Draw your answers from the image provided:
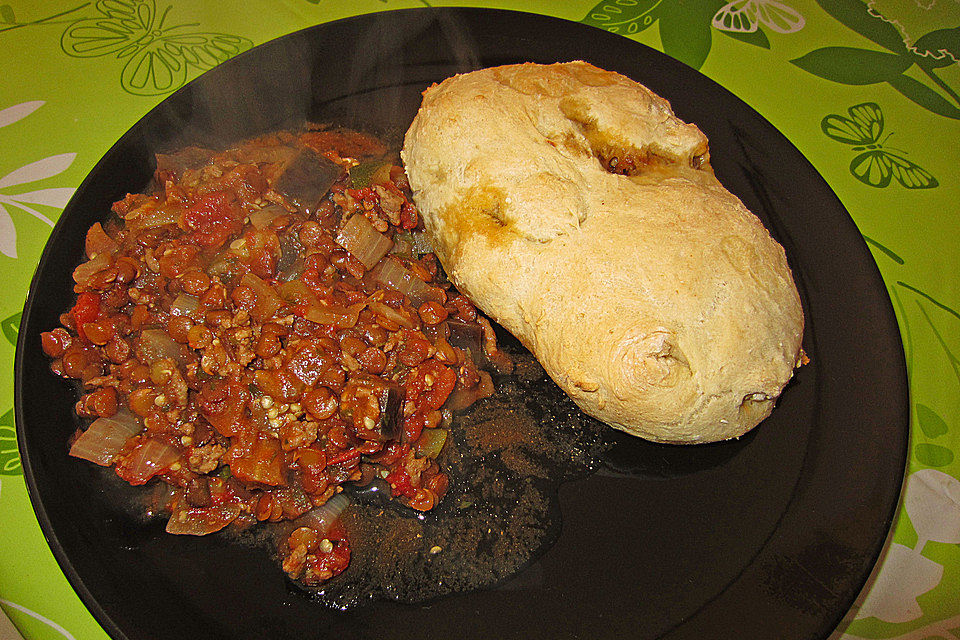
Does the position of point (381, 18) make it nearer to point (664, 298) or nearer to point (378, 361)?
point (378, 361)

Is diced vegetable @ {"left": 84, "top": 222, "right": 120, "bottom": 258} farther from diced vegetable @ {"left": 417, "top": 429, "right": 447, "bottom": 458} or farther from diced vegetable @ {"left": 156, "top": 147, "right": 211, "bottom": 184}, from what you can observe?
diced vegetable @ {"left": 417, "top": 429, "right": 447, "bottom": 458}

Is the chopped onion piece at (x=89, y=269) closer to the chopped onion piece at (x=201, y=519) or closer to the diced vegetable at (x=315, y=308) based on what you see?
the diced vegetable at (x=315, y=308)

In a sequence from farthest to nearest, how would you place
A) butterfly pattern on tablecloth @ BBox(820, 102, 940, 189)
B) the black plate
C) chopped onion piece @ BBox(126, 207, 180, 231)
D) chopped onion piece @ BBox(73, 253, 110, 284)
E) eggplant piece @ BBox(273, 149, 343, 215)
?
butterfly pattern on tablecloth @ BBox(820, 102, 940, 189) < eggplant piece @ BBox(273, 149, 343, 215) < chopped onion piece @ BBox(126, 207, 180, 231) < chopped onion piece @ BBox(73, 253, 110, 284) < the black plate

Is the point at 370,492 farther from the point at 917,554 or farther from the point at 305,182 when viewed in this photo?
the point at 917,554

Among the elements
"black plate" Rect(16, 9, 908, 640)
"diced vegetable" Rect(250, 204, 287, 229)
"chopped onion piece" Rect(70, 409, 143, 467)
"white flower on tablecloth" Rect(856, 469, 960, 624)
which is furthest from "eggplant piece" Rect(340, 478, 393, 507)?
"white flower on tablecloth" Rect(856, 469, 960, 624)

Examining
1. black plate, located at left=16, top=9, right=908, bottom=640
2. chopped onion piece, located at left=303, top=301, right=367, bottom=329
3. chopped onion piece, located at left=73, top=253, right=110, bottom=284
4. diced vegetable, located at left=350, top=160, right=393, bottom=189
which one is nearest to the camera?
black plate, located at left=16, top=9, right=908, bottom=640

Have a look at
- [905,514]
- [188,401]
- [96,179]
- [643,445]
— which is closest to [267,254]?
[188,401]

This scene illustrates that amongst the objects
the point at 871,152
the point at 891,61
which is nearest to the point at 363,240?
the point at 871,152
